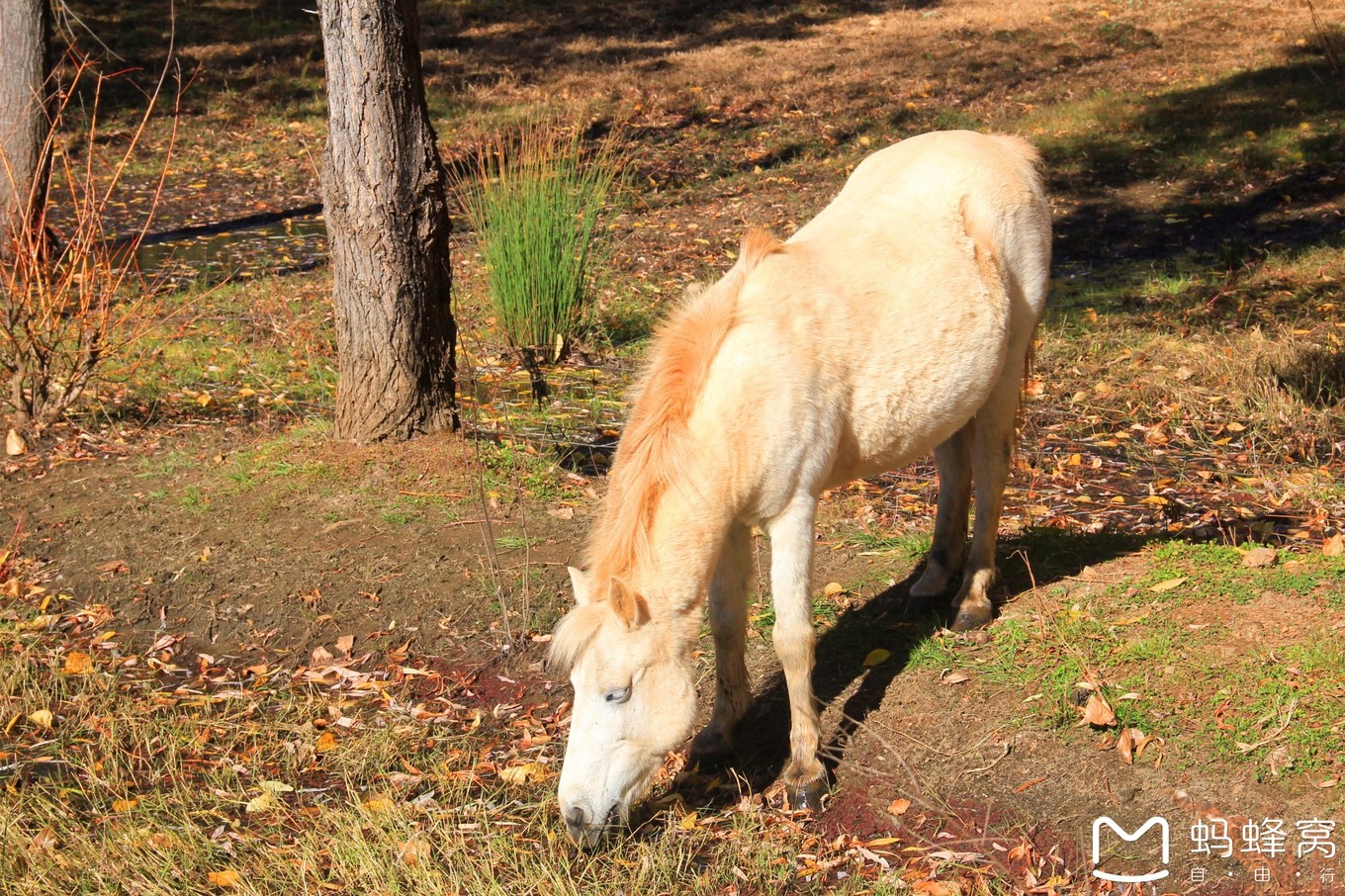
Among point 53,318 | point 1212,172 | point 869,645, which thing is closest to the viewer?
point 869,645

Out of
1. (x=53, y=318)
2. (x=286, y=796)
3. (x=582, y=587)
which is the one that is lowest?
(x=286, y=796)

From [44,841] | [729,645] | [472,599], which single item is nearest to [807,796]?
[729,645]

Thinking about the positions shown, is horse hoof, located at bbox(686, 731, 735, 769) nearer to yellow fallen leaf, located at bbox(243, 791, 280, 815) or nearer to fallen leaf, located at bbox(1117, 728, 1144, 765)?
fallen leaf, located at bbox(1117, 728, 1144, 765)

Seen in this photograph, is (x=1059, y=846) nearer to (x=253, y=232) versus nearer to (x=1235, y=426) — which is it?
(x=1235, y=426)

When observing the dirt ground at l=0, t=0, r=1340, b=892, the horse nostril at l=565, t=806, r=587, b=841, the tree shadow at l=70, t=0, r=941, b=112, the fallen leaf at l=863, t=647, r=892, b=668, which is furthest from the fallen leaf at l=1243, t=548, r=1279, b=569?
the tree shadow at l=70, t=0, r=941, b=112

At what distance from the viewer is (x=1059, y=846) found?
357 cm

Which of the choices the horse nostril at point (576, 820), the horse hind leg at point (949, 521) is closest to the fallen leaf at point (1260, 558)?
the horse hind leg at point (949, 521)

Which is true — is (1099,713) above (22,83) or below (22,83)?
below

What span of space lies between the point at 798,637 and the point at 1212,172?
33.4ft

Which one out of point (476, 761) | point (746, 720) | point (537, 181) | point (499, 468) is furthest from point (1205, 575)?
point (537, 181)

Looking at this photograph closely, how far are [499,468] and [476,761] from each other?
2.29 meters

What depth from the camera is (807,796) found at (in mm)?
3887

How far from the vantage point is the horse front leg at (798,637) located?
150 inches

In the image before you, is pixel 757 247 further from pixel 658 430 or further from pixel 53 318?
pixel 53 318
